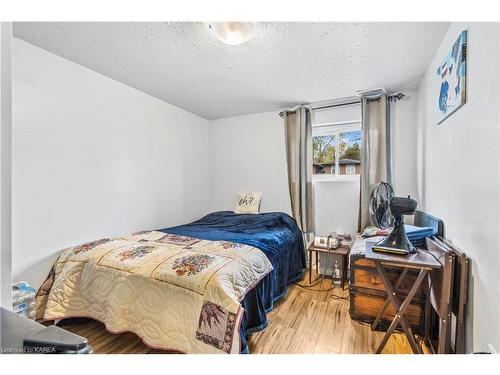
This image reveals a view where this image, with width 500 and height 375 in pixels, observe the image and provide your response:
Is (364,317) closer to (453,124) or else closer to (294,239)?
(294,239)

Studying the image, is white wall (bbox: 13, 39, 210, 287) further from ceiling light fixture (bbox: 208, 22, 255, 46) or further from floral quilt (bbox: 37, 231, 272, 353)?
ceiling light fixture (bbox: 208, 22, 255, 46)

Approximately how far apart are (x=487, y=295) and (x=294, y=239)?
1784mm

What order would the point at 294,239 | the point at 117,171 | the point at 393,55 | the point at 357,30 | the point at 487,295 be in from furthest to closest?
the point at 294,239, the point at 117,171, the point at 393,55, the point at 357,30, the point at 487,295

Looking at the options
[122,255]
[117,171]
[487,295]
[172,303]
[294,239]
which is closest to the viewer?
[487,295]

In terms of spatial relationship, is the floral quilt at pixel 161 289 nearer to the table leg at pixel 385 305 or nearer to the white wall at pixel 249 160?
the table leg at pixel 385 305

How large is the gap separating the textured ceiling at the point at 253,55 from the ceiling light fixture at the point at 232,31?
67 millimetres

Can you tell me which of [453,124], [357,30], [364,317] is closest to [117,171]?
[357,30]

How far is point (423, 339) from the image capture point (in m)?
1.61

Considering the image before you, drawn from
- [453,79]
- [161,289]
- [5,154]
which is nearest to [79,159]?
[161,289]

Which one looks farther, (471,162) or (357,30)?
(357,30)

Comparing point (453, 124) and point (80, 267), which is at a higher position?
point (453, 124)

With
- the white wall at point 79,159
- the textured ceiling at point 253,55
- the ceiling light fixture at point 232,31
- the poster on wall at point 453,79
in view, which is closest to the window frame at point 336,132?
the textured ceiling at point 253,55

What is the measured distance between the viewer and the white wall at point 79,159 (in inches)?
67.7

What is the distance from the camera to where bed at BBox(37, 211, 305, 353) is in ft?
4.36
